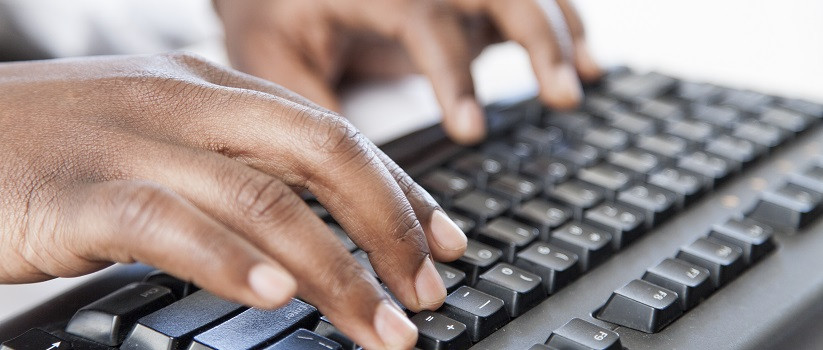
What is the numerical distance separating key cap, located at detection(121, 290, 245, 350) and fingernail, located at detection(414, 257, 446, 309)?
A: 8 cm

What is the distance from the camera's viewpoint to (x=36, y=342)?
14.6 inches

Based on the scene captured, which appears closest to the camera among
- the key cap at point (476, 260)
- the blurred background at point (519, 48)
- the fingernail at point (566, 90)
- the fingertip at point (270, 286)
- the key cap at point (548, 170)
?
the fingertip at point (270, 286)

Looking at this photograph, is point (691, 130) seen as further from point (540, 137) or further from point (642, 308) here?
point (642, 308)

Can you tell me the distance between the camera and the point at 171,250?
35 centimetres

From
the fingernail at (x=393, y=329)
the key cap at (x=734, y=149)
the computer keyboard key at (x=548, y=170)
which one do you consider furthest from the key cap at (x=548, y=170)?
the fingernail at (x=393, y=329)

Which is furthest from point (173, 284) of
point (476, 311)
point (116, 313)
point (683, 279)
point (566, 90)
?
point (566, 90)

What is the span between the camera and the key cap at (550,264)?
1.42 feet

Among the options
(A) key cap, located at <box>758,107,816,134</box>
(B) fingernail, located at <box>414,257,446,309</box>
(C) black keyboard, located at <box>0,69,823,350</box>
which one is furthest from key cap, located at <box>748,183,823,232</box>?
(B) fingernail, located at <box>414,257,446,309</box>

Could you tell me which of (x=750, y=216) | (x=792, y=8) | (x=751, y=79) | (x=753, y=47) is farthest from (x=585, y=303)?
(x=792, y=8)

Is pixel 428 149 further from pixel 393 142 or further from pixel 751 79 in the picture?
pixel 751 79

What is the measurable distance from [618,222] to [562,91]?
18cm

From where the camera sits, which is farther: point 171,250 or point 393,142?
point 393,142

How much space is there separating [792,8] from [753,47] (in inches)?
7.8

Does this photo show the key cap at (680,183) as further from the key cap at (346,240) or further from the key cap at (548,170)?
the key cap at (346,240)
